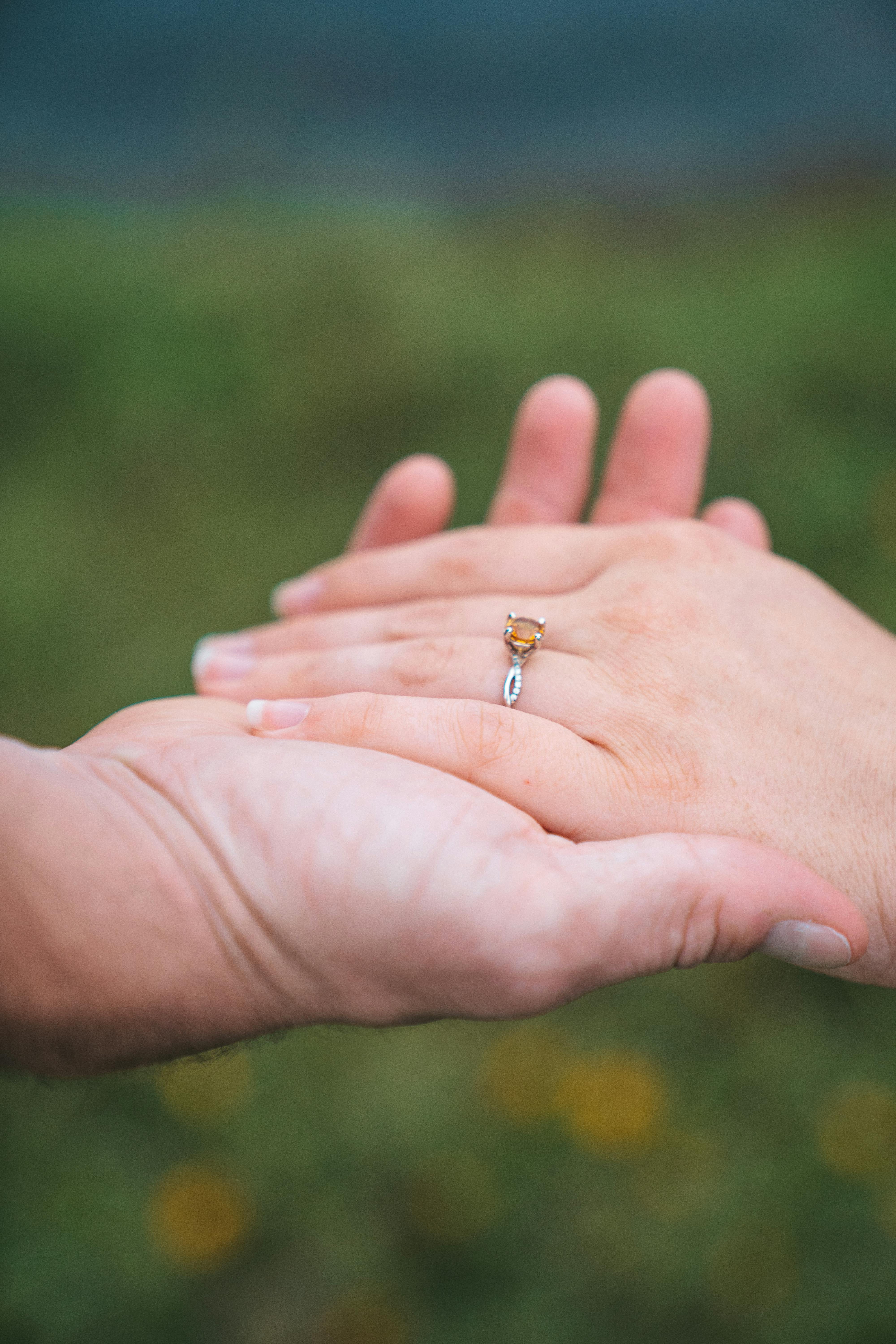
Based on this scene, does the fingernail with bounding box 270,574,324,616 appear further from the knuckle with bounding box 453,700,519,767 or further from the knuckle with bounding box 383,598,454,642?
the knuckle with bounding box 453,700,519,767

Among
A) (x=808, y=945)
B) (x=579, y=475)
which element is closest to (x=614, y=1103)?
(x=808, y=945)

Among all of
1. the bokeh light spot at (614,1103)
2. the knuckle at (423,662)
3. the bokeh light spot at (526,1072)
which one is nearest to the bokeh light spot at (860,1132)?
the bokeh light spot at (614,1103)

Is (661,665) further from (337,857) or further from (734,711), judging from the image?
(337,857)

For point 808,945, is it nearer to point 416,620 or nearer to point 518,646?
point 518,646

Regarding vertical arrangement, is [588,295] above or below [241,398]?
above

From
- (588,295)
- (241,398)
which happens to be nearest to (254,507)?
(241,398)

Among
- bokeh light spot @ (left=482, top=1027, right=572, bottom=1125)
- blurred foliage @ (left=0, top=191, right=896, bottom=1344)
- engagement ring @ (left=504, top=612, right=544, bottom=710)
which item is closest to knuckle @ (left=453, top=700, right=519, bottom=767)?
engagement ring @ (left=504, top=612, right=544, bottom=710)
